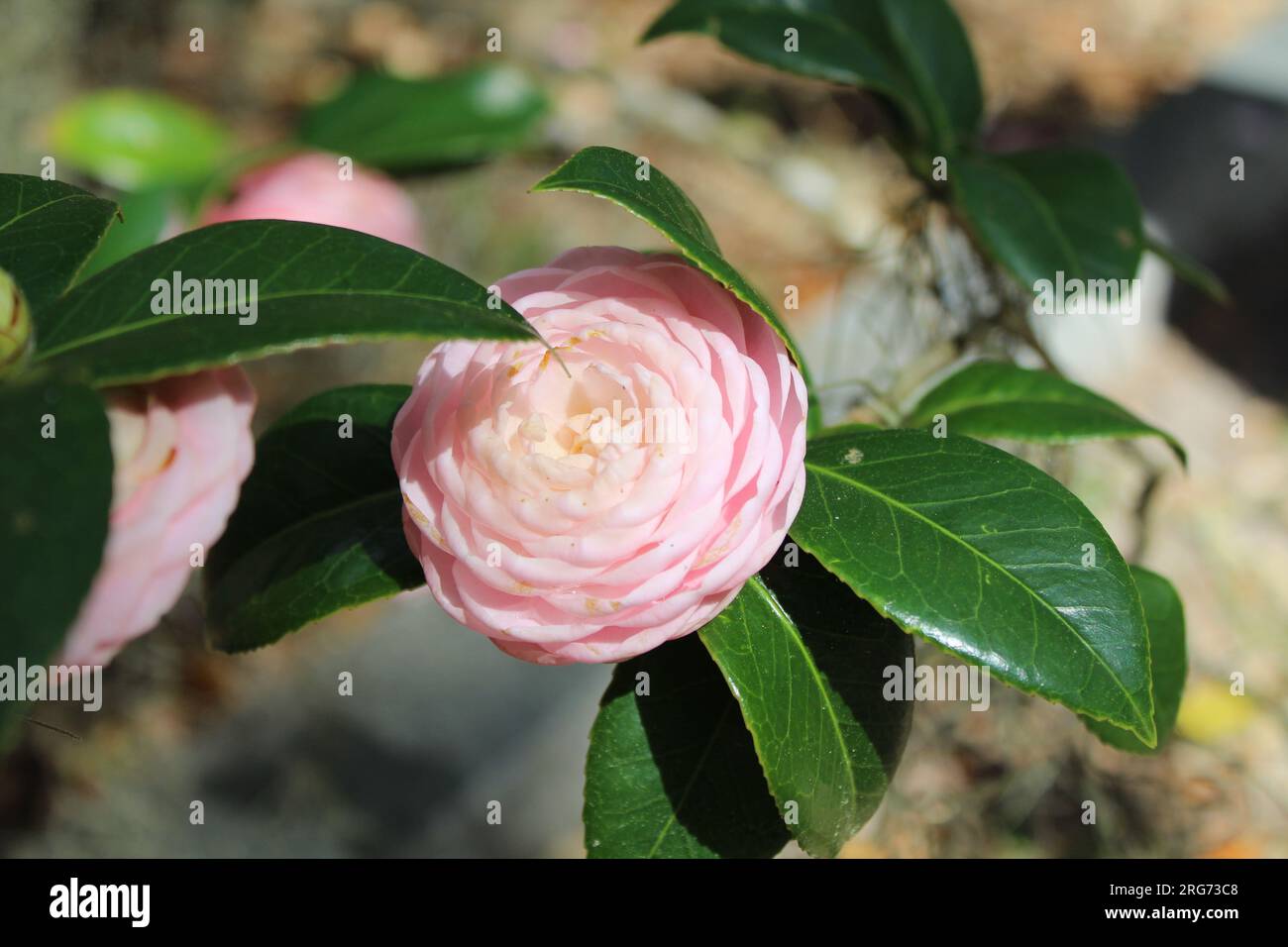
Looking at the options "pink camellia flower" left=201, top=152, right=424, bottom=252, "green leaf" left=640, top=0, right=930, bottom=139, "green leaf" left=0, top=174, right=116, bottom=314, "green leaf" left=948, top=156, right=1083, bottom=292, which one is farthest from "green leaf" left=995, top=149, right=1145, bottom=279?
"pink camellia flower" left=201, top=152, right=424, bottom=252

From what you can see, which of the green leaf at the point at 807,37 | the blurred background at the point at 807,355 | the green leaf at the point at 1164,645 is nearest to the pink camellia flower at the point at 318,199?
the blurred background at the point at 807,355

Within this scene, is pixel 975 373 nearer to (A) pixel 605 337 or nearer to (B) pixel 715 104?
(A) pixel 605 337

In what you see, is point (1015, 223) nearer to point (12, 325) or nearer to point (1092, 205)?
point (1092, 205)

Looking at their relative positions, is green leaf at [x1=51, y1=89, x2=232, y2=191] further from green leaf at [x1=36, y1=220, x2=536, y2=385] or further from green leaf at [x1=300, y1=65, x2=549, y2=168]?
green leaf at [x1=36, y1=220, x2=536, y2=385]

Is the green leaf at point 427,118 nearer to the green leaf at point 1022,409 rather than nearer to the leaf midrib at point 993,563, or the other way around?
the green leaf at point 1022,409

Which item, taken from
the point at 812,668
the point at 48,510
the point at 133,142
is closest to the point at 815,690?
the point at 812,668

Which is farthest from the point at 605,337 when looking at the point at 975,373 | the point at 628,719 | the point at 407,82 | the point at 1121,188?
the point at 407,82
